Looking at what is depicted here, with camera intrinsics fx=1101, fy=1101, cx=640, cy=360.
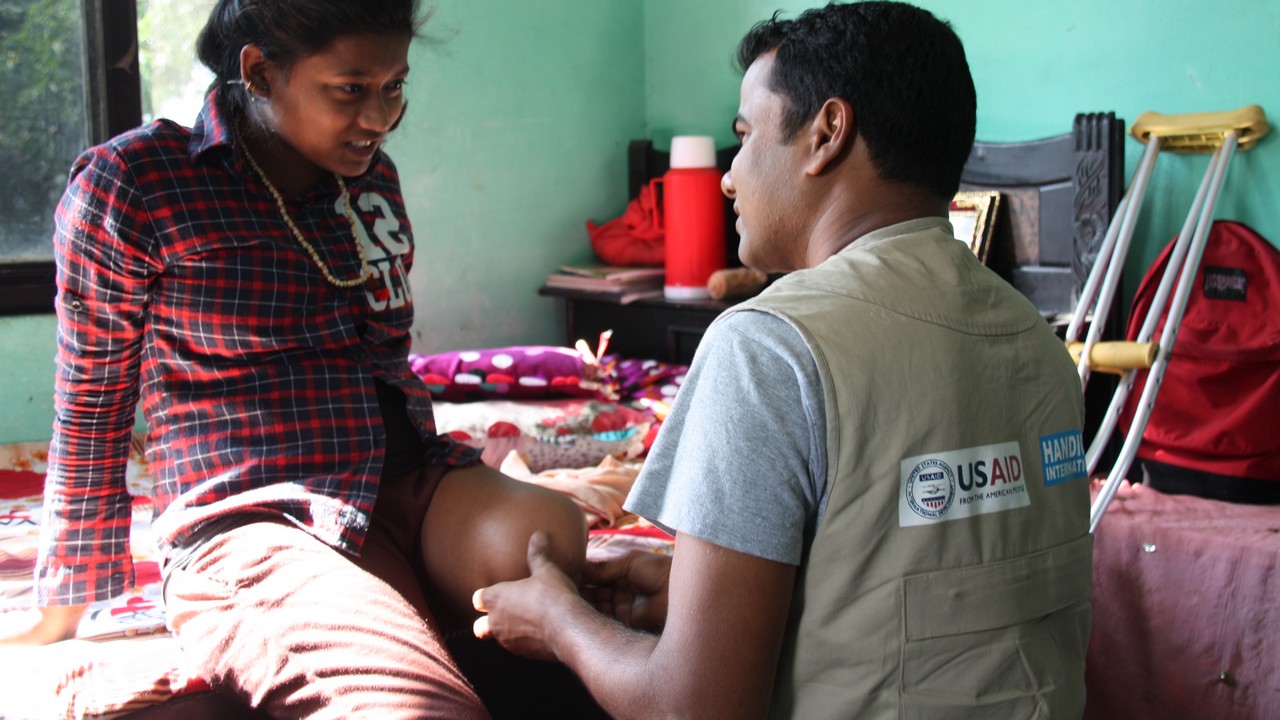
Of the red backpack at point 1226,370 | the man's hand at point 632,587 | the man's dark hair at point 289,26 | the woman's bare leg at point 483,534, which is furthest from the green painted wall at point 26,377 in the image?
the red backpack at point 1226,370

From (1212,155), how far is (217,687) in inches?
90.0

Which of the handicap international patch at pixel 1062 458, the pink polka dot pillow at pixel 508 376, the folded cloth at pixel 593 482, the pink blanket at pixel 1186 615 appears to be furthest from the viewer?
the pink polka dot pillow at pixel 508 376

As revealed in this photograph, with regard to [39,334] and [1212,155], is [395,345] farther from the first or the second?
[1212,155]

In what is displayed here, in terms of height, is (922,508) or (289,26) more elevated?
(289,26)

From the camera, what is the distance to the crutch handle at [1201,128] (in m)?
2.35

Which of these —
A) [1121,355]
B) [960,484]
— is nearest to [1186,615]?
[1121,355]

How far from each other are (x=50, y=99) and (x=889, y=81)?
7.89ft

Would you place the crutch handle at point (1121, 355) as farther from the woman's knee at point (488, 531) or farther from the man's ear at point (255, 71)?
the man's ear at point (255, 71)

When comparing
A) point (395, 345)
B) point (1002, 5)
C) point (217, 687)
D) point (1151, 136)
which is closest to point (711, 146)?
point (1002, 5)

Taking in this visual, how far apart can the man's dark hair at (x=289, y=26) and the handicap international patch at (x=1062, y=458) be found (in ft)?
3.51

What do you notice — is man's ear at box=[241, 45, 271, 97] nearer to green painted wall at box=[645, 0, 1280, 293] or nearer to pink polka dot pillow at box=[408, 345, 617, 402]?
pink polka dot pillow at box=[408, 345, 617, 402]

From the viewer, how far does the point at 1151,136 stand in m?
2.44

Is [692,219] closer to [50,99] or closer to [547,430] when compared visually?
[547,430]

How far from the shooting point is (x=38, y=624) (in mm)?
1530
